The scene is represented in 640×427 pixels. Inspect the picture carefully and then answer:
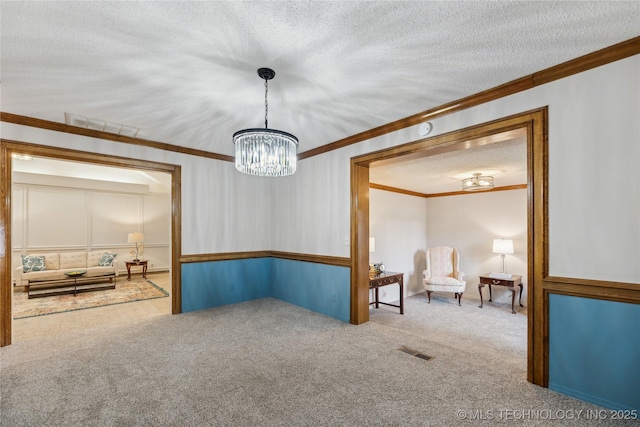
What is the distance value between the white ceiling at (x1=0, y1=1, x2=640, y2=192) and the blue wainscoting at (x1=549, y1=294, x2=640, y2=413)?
188 cm

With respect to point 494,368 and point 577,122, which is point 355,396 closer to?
point 494,368

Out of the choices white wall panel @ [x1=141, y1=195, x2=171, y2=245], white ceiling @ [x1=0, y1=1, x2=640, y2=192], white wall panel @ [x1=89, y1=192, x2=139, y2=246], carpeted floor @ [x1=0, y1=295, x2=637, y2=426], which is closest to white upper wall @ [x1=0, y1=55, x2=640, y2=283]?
white ceiling @ [x1=0, y1=1, x2=640, y2=192]

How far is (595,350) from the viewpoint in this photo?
Answer: 82.4 inches

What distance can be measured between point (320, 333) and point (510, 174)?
4483 millimetres

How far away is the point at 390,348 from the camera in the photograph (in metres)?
3.09

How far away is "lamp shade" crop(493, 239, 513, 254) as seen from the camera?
5.83 m

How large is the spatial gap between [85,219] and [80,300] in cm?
325

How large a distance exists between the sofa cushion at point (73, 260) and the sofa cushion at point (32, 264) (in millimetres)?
377

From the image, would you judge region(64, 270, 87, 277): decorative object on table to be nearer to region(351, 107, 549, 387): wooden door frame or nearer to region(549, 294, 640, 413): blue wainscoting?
region(351, 107, 549, 387): wooden door frame

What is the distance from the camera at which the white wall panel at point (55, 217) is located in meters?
6.87

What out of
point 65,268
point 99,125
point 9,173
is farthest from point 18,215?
point 99,125

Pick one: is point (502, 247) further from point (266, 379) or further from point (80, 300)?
point (80, 300)

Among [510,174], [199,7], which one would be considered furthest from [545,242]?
[510,174]

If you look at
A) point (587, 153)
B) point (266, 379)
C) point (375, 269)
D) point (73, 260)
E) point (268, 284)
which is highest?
point (587, 153)
